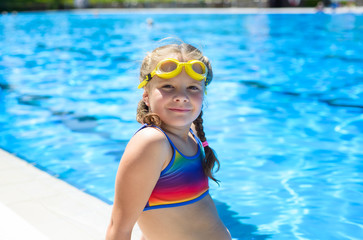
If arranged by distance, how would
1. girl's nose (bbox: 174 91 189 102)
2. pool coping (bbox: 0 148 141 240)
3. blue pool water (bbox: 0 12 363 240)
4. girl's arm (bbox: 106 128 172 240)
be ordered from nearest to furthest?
1. girl's arm (bbox: 106 128 172 240)
2. girl's nose (bbox: 174 91 189 102)
3. pool coping (bbox: 0 148 141 240)
4. blue pool water (bbox: 0 12 363 240)

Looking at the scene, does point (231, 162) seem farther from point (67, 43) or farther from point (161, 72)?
point (67, 43)

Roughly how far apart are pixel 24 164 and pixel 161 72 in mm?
2301

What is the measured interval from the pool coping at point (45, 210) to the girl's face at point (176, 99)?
0.91 m

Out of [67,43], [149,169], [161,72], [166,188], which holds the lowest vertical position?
[67,43]

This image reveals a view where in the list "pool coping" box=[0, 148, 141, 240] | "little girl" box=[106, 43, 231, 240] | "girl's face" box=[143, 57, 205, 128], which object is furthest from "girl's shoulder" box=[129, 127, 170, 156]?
"pool coping" box=[0, 148, 141, 240]

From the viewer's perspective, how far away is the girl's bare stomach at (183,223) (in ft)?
6.06

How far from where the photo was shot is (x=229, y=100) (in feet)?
22.8

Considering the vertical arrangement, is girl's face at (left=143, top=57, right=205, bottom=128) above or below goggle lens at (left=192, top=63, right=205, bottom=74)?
below

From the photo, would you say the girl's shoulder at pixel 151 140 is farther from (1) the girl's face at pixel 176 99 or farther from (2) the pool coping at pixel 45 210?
(2) the pool coping at pixel 45 210

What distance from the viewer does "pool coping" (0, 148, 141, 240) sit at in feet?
8.00

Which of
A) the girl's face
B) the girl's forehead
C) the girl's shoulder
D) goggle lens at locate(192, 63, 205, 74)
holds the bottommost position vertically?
the girl's shoulder

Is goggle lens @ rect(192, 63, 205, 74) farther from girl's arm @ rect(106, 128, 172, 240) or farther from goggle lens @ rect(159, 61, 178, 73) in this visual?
girl's arm @ rect(106, 128, 172, 240)

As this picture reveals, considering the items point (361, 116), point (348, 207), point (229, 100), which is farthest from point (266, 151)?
point (229, 100)

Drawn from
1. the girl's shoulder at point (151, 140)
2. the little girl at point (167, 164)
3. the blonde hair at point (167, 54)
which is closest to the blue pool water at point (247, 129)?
the blonde hair at point (167, 54)
